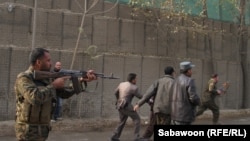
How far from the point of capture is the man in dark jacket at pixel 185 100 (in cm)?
741

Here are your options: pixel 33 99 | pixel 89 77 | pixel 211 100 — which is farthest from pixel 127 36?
pixel 33 99

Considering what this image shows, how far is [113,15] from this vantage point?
14055 millimetres

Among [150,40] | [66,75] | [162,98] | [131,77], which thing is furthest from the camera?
[150,40]

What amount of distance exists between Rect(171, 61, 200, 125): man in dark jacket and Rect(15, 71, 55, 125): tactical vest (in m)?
3.01

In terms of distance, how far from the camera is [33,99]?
4.72 m

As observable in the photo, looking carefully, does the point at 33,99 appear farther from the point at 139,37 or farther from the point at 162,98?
the point at 139,37

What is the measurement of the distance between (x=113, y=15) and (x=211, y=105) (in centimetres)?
425

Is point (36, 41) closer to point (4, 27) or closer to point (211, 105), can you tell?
point (4, 27)

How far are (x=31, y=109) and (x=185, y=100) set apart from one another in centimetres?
330

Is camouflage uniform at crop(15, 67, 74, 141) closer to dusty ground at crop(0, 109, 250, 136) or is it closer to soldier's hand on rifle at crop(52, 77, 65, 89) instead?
soldier's hand on rifle at crop(52, 77, 65, 89)

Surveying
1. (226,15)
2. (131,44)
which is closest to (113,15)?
(131,44)

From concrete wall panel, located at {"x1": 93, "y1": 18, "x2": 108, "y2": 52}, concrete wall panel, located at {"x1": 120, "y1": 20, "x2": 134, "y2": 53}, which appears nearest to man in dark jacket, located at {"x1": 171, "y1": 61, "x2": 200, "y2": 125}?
concrete wall panel, located at {"x1": 93, "y1": 18, "x2": 108, "y2": 52}

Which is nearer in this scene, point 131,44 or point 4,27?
point 4,27

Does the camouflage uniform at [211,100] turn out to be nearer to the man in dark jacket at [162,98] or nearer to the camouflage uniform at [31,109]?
the man in dark jacket at [162,98]
